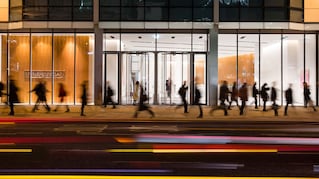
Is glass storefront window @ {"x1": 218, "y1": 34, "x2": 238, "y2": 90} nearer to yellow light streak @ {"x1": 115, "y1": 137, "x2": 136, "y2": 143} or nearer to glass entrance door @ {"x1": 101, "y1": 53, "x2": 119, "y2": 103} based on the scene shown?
glass entrance door @ {"x1": 101, "y1": 53, "x2": 119, "y2": 103}

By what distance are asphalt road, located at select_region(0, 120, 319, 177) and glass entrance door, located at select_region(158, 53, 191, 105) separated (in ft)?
52.0

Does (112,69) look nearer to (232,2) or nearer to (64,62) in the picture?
(64,62)

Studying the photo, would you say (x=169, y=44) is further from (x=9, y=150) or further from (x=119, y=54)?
(x=9, y=150)

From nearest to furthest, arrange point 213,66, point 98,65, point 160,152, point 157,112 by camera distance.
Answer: point 160,152 → point 157,112 → point 213,66 → point 98,65

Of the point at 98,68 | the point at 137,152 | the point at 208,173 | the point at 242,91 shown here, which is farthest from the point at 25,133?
the point at 98,68

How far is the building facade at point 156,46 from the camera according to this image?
32.8 meters

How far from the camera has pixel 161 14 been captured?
107 feet

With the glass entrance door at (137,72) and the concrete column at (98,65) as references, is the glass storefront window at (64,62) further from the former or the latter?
the glass entrance door at (137,72)

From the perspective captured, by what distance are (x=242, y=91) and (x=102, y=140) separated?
12.6 meters

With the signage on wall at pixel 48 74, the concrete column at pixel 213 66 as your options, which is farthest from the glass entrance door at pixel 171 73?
the signage on wall at pixel 48 74

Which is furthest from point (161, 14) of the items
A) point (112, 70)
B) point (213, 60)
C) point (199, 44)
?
point (112, 70)

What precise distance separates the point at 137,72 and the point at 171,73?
2.26 metres

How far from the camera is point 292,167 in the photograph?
1030 centimetres

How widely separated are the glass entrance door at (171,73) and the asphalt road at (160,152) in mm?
15856
